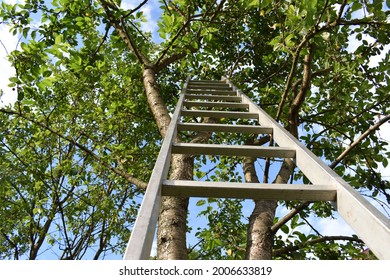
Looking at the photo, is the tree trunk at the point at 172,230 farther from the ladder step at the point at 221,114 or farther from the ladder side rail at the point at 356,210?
the ladder side rail at the point at 356,210

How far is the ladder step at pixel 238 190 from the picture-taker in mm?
1628

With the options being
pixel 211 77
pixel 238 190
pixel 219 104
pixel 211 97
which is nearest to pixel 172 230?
pixel 238 190

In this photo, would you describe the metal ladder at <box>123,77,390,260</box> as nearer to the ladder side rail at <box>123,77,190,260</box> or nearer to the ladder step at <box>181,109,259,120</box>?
the ladder side rail at <box>123,77,190,260</box>

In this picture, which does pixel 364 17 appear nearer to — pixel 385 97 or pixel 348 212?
pixel 385 97

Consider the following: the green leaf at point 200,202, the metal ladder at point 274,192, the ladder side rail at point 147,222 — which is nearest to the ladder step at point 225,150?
the metal ladder at point 274,192

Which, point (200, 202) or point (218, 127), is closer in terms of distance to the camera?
point (218, 127)

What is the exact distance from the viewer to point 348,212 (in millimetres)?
1545

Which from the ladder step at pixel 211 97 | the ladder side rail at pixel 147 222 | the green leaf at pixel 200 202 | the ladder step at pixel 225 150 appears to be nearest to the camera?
the ladder side rail at pixel 147 222

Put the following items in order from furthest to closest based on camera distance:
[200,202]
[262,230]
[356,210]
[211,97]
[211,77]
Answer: [211,77] → [200,202] → [211,97] → [262,230] → [356,210]

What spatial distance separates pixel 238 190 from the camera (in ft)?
5.43

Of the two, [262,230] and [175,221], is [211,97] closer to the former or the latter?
[262,230]

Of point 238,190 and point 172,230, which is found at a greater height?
point 172,230

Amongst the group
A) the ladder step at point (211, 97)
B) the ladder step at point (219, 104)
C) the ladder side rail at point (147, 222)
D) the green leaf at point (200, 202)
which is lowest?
the ladder side rail at point (147, 222)

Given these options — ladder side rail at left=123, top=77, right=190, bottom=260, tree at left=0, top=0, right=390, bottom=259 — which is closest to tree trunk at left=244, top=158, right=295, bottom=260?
tree at left=0, top=0, right=390, bottom=259
